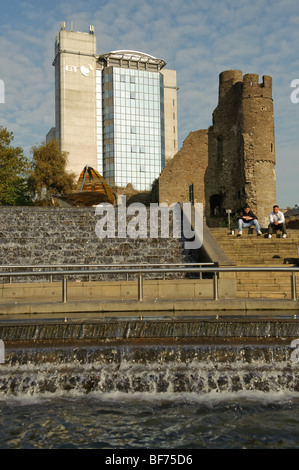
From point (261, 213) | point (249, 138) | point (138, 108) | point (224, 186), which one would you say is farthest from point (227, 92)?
point (138, 108)

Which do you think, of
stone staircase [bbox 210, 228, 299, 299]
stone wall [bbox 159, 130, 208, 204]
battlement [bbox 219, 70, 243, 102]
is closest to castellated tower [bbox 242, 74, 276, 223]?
battlement [bbox 219, 70, 243, 102]

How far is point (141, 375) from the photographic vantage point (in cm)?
762

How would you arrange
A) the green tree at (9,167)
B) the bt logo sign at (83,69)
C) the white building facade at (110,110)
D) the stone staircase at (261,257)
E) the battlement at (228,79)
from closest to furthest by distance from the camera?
1. the stone staircase at (261,257)
2. the green tree at (9,167)
3. the battlement at (228,79)
4. the white building facade at (110,110)
5. the bt logo sign at (83,69)

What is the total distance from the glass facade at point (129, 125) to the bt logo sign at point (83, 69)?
281 centimetres

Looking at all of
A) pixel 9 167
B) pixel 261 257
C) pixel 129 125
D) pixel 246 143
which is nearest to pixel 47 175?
pixel 9 167

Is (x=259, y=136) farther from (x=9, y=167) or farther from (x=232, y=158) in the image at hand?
(x=9, y=167)

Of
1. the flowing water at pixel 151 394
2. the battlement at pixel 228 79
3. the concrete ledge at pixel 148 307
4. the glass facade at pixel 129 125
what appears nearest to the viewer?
the flowing water at pixel 151 394

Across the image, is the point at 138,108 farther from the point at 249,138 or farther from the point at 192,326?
the point at 192,326

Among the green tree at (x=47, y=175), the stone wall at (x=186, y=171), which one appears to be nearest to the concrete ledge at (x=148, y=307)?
the stone wall at (x=186, y=171)

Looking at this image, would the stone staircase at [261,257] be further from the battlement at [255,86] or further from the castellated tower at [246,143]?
the battlement at [255,86]

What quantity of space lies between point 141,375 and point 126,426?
1.50 metres

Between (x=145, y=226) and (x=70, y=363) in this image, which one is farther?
(x=145, y=226)

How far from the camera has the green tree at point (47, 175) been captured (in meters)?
48.9
